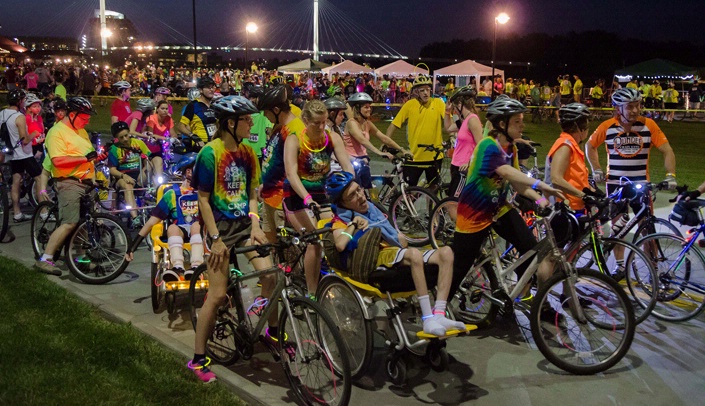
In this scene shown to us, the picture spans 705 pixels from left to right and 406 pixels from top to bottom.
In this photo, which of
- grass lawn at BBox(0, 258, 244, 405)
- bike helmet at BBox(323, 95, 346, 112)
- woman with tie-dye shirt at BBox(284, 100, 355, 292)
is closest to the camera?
grass lawn at BBox(0, 258, 244, 405)

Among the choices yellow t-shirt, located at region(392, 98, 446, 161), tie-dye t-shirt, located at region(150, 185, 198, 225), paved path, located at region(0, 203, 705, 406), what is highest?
yellow t-shirt, located at region(392, 98, 446, 161)

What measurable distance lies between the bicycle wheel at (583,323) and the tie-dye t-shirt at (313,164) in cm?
225

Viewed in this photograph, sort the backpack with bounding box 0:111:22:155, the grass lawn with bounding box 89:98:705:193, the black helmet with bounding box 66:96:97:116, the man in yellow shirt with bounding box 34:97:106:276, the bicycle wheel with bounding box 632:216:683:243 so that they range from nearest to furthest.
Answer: the bicycle wheel with bounding box 632:216:683:243 < the man in yellow shirt with bounding box 34:97:106:276 < the black helmet with bounding box 66:96:97:116 < the backpack with bounding box 0:111:22:155 < the grass lawn with bounding box 89:98:705:193

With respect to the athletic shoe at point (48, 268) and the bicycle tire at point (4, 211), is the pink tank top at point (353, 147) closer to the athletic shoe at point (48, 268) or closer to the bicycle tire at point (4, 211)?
the athletic shoe at point (48, 268)

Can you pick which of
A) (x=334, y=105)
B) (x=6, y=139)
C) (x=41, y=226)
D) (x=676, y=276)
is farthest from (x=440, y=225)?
(x=6, y=139)

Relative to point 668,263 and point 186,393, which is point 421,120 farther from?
point 186,393

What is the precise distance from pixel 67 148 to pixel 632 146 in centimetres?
615

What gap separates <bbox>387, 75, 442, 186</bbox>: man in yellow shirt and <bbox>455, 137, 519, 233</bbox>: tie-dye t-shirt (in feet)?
13.9

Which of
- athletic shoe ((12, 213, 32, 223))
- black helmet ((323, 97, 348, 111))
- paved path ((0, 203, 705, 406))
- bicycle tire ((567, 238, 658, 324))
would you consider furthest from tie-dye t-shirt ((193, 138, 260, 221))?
athletic shoe ((12, 213, 32, 223))

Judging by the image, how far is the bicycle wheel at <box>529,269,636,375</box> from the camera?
500 centimetres

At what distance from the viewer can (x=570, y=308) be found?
520 centimetres

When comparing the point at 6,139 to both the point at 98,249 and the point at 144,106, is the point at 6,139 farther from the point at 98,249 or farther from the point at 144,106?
the point at 98,249

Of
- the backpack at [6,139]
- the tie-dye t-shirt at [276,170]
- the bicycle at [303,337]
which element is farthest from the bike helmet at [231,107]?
the backpack at [6,139]

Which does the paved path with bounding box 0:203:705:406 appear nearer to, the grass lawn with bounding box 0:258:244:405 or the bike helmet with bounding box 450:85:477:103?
the grass lawn with bounding box 0:258:244:405
